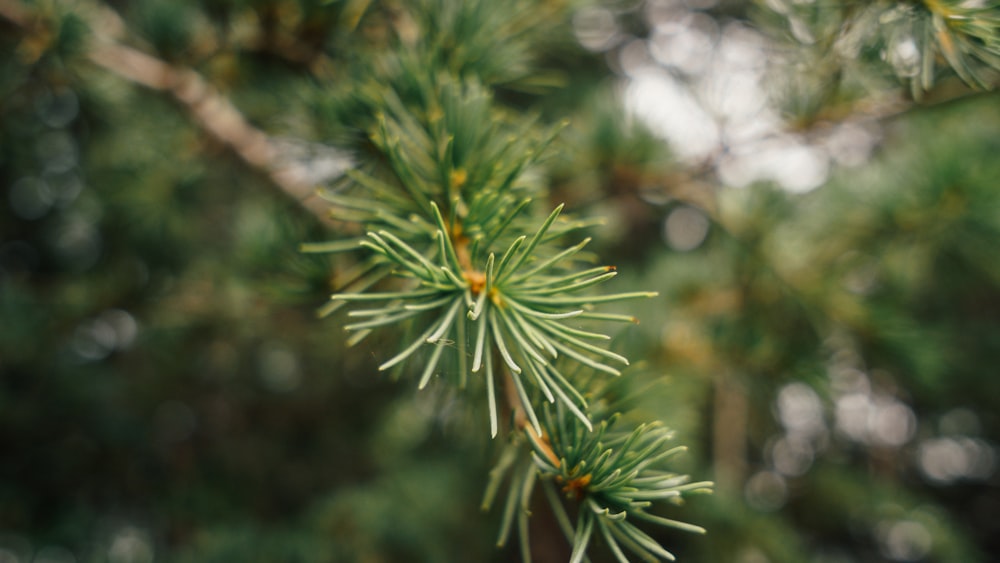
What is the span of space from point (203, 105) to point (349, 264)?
0.24m

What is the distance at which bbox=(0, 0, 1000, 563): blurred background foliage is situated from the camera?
1.50 feet

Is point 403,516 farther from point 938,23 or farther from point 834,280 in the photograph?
point 938,23

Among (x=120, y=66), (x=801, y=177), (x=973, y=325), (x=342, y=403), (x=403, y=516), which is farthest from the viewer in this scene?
(x=973, y=325)

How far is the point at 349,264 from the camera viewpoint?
440mm

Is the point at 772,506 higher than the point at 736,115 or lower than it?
lower

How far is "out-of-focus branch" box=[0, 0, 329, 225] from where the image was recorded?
1.65 ft

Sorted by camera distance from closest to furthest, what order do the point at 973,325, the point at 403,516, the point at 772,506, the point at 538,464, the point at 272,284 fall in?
the point at 538,464 < the point at 272,284 < the point at 403,516 < the point at 772,506 < the point at 973,325

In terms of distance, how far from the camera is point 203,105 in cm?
53

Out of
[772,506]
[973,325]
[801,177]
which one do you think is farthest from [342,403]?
[973,325]

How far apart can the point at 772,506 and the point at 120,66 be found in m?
1.10

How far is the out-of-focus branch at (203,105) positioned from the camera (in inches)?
19.9

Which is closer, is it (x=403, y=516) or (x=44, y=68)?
(x=44, y=68)

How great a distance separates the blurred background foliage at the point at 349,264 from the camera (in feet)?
1.50

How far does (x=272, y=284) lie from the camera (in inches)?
16.2
